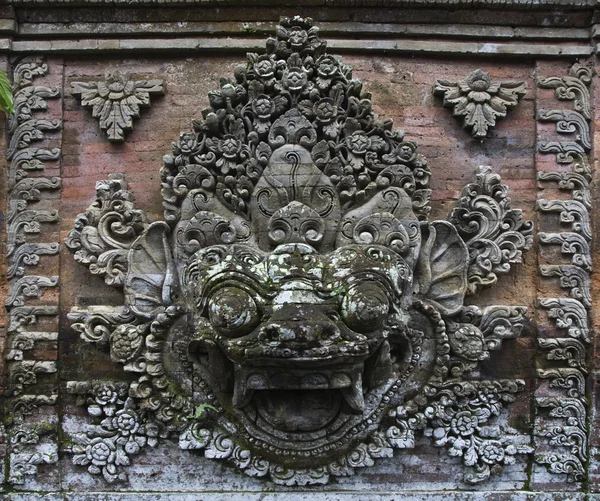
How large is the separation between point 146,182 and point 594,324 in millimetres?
4056

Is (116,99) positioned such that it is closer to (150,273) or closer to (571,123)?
(150,273)

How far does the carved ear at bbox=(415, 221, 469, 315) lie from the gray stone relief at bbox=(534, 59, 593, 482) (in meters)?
0.78

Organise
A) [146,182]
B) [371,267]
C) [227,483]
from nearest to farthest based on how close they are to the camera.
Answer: [371,267] < [227,483] < [146,182]

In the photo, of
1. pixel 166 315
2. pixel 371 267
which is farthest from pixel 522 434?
pixel 166 315

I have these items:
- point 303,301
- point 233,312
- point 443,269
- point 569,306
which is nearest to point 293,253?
point 303,301

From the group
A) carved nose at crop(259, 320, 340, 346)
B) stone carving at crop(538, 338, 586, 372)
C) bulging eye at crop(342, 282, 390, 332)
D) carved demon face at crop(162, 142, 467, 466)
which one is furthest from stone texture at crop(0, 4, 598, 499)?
carved nose at crop(259, 320, 340, 346)

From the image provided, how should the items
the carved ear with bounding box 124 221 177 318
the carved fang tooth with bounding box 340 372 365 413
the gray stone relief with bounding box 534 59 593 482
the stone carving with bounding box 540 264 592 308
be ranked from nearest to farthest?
the carved fang tooth with bounding box 340 372 365 413 < the carved ear with bounding box 124 221 177 318 < the gray stone relief with bounding box 534 59 593 482 < the stone carving with bounding box 540 264 592 308

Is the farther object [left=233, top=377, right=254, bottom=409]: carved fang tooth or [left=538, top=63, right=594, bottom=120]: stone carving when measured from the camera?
[left=538, top=63, right=594, bottom=120]: stone carving

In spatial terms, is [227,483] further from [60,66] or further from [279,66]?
[60,66]

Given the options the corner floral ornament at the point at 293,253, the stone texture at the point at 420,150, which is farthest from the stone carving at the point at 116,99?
the corner floral ornament at the point at 293,253

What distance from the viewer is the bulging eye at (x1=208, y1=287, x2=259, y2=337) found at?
5.46 meters

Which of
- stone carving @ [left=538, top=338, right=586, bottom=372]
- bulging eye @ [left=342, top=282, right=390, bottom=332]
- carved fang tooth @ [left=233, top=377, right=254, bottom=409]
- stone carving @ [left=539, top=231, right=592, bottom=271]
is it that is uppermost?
stone carving @ [left=539, top=231, right=592, bottom=271]

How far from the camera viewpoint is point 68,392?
20.4ft

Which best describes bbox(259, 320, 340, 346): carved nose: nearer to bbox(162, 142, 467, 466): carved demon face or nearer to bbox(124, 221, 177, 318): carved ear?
bbox(162, 142, 467, 466): carved demon face
